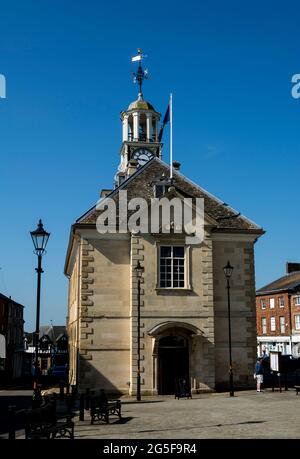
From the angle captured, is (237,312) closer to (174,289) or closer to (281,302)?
(174,289)

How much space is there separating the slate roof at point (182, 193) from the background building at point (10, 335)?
89.3 ft

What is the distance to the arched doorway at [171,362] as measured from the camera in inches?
1133

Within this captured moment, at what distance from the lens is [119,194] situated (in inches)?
1225

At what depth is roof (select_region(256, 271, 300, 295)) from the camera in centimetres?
6319

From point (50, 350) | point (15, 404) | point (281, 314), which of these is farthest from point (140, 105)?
point (50, 350)

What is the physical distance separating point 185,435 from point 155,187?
1777cm

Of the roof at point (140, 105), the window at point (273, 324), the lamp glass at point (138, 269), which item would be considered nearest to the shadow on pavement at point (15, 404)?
the lamp glass at point (138, 269)

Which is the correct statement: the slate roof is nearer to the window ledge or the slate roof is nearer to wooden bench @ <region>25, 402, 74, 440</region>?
the window ledge

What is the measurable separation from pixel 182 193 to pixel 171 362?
9407 millimetres

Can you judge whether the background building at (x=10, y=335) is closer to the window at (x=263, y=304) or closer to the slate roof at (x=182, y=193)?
the slate roof at (x=182, y=193)

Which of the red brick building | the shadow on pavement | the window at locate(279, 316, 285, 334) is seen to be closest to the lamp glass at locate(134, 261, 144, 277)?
the shadow on pavement

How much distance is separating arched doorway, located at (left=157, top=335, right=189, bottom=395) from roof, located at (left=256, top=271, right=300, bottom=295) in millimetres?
36674

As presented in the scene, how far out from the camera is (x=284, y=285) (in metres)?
65.9
